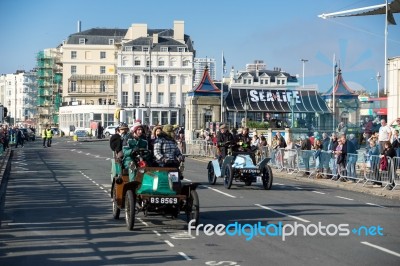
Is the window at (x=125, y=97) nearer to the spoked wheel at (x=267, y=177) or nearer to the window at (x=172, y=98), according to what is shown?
the window at (x=172, y=98)

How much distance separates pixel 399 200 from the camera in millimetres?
20656

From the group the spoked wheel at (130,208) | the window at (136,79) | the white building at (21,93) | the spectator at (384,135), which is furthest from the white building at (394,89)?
the white building at (21,93)

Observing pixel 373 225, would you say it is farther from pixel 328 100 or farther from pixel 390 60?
pixel 328 100

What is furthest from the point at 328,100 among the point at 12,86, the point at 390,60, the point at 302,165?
the point at 12,86

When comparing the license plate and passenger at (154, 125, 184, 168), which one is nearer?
the license plate

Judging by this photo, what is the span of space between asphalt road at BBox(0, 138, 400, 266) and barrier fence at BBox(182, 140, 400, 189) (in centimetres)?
187

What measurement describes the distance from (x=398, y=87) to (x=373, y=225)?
70.6ft

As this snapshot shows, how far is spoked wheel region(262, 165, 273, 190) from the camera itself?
73.9 feet

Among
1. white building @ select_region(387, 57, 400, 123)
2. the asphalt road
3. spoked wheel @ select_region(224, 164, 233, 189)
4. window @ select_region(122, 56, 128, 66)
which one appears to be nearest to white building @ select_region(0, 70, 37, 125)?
window @ select_region(122, 56, 128, 66)

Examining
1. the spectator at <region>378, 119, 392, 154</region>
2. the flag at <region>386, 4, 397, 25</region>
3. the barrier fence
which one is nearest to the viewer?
the barrier fence

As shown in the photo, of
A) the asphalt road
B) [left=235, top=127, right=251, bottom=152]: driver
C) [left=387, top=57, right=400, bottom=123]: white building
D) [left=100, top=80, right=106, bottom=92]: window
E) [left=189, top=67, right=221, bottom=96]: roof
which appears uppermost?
[left=100, top=80, right=106, bottom=92]: window

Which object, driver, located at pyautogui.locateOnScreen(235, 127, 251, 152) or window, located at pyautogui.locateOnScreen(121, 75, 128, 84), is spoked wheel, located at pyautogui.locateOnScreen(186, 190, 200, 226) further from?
window, located at pyautogui.locateOnScreen(121, 75, 128, 84)

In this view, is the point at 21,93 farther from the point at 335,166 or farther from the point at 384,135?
the point at 384,135

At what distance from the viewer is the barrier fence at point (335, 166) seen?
23.0 m
